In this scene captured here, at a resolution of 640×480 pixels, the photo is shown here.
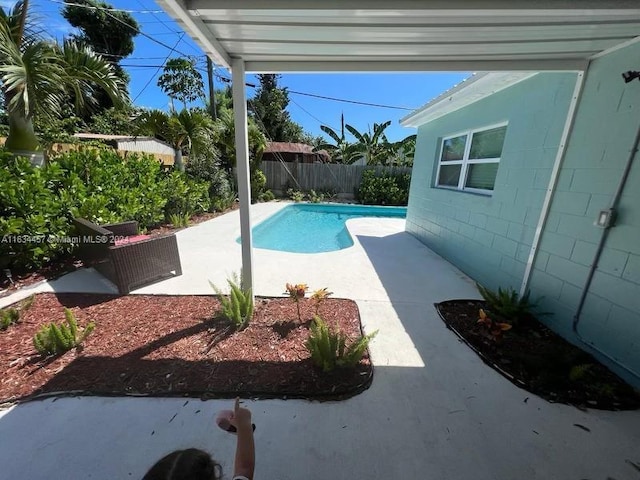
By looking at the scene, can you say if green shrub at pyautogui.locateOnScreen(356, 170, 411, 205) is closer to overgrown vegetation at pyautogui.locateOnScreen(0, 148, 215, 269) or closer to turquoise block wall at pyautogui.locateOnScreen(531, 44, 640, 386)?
overgrown vegetation at pyautogui.locateOnScreen(0, 148, 215, 269)

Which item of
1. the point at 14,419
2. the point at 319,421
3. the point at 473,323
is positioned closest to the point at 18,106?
the point at 14,419

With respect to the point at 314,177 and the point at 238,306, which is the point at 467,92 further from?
the point at 314,177

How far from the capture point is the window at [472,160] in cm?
471

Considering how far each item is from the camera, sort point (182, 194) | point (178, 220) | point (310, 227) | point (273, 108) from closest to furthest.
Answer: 1. point (178, 220)
2. point (182, 194)
3. point (310, 227)
4. point (273, 108)

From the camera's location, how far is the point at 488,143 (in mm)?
4895

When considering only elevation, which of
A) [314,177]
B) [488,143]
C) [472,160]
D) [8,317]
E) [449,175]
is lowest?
[8,317]

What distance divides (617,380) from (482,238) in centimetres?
255

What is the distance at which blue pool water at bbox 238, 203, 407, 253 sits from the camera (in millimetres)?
8587

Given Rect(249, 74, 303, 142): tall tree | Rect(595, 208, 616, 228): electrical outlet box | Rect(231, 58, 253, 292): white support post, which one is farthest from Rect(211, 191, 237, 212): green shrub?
Rect(249, 74, 303, 142): tall tree

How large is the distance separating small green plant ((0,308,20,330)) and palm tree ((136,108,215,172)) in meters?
6.88

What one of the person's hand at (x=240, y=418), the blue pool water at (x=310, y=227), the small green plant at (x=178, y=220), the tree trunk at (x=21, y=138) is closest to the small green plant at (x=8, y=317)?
the tree trunk at (x=21, y=138)

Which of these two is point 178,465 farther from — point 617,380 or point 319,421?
point 617,380

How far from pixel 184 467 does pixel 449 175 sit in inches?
271

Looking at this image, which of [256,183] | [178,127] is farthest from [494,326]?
[256,183]
